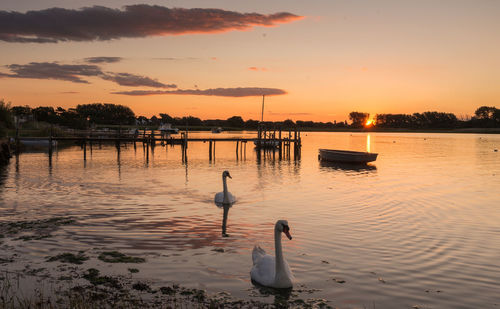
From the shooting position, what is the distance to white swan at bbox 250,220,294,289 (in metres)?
8.90

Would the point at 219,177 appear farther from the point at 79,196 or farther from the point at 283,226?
the point at 283,226

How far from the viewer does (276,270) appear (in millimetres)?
8953

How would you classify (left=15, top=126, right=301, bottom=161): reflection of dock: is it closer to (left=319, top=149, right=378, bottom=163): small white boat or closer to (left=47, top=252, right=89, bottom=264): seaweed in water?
(left=319, top=149, right=378, bottom=163): small white boat

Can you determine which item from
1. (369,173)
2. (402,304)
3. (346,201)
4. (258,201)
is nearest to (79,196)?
(258,201)

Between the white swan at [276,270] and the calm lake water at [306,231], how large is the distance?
347 mm

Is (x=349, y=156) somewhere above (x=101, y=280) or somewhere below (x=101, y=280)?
above

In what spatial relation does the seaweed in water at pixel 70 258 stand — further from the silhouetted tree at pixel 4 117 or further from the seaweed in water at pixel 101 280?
the silhouetted tree at pixel 4 117

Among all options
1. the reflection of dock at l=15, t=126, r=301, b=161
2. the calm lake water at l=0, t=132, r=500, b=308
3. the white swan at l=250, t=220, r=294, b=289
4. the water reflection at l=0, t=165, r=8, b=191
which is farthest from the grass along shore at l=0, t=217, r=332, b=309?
the reflection of dock at l=15, t=126, r=301, b=161

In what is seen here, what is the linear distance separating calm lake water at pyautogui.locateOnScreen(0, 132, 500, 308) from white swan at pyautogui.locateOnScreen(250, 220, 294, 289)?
0.35 metres

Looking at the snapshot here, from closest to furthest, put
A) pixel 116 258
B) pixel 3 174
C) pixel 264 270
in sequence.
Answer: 1. pixel 264 270
2. pixel 116 258
3. pixel 3 174

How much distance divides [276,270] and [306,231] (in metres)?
5.96

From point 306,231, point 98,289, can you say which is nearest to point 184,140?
point 306,231

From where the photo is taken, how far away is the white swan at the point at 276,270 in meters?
8.90

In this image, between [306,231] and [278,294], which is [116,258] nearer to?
[278,294]
